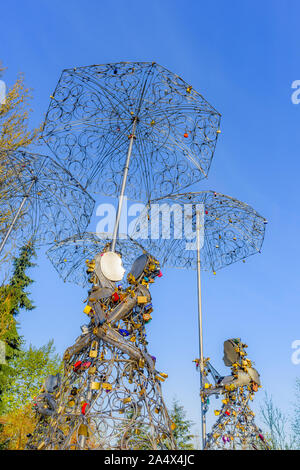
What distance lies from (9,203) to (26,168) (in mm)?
1332

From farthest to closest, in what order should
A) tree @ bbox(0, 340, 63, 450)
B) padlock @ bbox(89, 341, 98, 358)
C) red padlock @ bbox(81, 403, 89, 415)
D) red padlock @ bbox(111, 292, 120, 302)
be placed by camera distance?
tree @ bbox(0, 340, 63, 450)
red padlock @ bbox(111, 292, 120, 302)
padlock @ bbox(89, 341, 98, 358)
red padlock @ bbox(81, 403, 89, 415)

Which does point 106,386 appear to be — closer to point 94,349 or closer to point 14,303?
point 94,349

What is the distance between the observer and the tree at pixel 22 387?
1451 centimetres

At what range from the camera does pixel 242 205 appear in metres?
9.19

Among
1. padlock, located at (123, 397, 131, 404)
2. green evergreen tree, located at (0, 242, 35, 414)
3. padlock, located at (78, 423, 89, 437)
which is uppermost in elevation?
green evergreen tree, located at (0, 242, 35, 414)

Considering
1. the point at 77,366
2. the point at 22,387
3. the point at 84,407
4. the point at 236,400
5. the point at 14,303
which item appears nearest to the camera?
the point at 84,407

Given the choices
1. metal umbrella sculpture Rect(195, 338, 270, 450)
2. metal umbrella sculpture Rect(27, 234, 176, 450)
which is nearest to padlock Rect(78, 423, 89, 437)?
metal umbrella sculpture Rect(27, 234, 176, 450)

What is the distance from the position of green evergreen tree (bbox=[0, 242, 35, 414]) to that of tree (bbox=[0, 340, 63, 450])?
30 centimetres

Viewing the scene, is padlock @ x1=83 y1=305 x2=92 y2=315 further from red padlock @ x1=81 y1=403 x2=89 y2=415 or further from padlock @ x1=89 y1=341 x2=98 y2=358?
red padlock @ x1=81 y1=403 x2=89 y2=415

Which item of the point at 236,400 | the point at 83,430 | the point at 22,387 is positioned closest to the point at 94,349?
the point at 83,430

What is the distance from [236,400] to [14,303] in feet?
49.9

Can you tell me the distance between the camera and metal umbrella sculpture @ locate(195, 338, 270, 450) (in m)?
5.30

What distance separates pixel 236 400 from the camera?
18.9 ft
